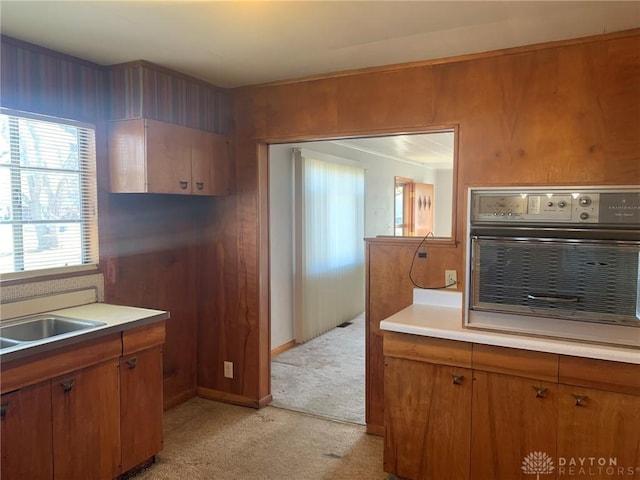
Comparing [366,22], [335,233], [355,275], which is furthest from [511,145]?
[355,275]

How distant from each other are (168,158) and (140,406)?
1.43 metres

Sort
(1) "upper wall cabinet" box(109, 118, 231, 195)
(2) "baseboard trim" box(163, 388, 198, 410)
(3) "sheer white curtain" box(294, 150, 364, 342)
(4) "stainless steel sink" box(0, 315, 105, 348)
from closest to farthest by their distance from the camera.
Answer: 1. (4) "stainless steel sink" box(0, 315, 105, 348)
2. (1) "upper wall cabinet" box(109, 118, 231, 195)
3. (2) "baseboard trim" box(163, 388, 198, 410)
4. (3) "sheer white curtain" box(294, 150, 364, 342)

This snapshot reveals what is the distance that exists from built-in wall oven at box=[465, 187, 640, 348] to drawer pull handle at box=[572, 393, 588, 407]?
0.25 metres

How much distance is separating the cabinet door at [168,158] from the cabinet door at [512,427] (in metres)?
2.02

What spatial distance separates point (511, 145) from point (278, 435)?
88.9 inches

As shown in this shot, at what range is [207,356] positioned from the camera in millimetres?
→ 3623

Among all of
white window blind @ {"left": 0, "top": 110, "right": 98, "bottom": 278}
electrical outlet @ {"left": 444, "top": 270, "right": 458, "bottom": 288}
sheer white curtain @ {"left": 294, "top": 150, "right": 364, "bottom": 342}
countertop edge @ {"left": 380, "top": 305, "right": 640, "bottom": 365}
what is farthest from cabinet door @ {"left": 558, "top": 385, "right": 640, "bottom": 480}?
sheer white curtain @ {"left": 294, "top": 150, "right": 364, "bottom": 342}

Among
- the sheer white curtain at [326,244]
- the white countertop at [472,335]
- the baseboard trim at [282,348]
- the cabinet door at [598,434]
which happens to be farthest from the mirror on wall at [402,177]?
the cabinet door at [598,434]

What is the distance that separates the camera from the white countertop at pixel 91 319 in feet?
6.36

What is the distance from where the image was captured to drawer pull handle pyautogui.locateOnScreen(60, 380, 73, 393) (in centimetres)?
212

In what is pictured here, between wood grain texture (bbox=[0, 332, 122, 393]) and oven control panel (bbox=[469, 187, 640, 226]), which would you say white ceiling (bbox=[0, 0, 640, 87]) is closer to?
oven control panel (bbox=[469, 187, 640, 226])

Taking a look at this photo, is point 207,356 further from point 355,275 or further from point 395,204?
point 395,204

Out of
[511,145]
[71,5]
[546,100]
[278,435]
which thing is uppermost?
[71,5]

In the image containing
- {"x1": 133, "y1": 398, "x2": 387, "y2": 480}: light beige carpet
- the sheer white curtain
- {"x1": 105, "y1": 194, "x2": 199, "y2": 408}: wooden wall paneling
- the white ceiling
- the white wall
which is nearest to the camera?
the white ceiling
